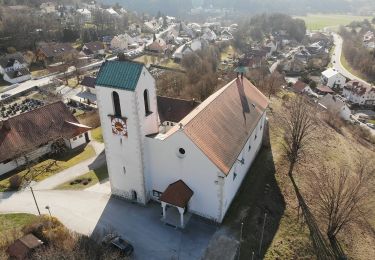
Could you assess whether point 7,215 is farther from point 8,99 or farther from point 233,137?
point 8,99

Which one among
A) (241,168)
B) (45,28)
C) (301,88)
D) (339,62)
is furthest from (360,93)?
(45,28)

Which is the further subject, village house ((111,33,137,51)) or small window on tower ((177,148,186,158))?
village house ((111,33,137,51))

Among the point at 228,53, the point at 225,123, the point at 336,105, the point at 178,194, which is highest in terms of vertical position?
the point at 225,123

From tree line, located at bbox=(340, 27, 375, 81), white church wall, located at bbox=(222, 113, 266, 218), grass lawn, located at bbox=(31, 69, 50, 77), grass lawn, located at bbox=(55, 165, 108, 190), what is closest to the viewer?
white church wall, located at bbox=(222, 113, 266, 218)

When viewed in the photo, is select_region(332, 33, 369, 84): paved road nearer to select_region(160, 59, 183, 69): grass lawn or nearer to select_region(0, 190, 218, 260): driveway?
select_region(160, 59, 183, 69): grass lawn

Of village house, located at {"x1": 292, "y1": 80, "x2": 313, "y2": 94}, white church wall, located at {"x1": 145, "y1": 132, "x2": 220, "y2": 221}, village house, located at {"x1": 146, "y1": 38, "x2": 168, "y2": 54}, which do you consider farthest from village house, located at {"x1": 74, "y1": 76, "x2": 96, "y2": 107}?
village house, located at {"x1": 292, "y1": 80, "x2": 313, "y2": 94}

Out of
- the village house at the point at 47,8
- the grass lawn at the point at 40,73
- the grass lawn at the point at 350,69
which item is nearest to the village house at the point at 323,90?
the grass lawn at the point at 350,69

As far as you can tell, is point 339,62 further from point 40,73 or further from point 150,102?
point 150,102
